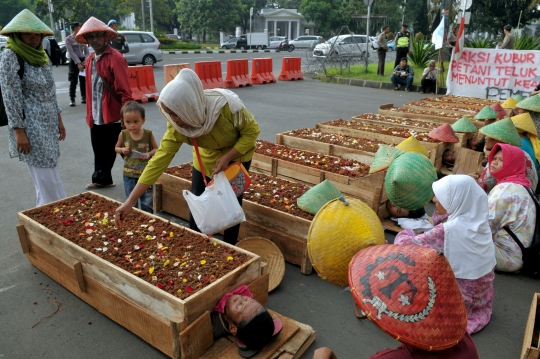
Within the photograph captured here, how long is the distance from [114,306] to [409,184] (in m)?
2.41

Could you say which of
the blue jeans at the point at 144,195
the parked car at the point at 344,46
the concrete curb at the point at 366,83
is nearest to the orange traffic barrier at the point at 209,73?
the concrete curb at the point at 366,83

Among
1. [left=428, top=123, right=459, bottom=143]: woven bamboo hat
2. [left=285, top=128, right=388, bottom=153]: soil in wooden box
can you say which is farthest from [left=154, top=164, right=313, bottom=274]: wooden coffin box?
[left=428, top=123, right=459, bottom=143]: woven bamboo hat

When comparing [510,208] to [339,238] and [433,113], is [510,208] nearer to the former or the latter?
[339,238]

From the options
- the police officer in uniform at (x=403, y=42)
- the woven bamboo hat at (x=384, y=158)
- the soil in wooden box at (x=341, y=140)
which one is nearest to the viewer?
the woven bamboo hat at (x=384, y=158)

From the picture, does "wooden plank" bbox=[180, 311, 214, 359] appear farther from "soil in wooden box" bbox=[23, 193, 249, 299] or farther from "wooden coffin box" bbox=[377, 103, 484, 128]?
"wooden coffin box" bbox=[377, 103, 484, 128]

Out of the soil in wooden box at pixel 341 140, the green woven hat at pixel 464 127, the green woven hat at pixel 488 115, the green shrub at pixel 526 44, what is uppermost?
the green shrub at pixel 526 44

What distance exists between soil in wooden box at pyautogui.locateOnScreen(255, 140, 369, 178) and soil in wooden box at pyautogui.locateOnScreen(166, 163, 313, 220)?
561 millimetres

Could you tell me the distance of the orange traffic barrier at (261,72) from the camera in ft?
53.8

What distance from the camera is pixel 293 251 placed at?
4039 mm

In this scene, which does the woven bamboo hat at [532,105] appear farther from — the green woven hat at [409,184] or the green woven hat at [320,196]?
the green woven hat at [320,196]

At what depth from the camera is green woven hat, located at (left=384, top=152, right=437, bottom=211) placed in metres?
3.37

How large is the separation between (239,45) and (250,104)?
102 ft

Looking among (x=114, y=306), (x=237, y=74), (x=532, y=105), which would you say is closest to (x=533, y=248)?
(x=532, y=105)

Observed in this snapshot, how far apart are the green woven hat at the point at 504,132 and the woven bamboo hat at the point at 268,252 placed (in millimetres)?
2753
